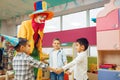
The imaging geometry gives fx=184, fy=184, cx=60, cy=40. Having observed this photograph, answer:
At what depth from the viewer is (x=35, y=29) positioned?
290cm

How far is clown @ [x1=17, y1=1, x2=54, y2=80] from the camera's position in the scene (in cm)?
282

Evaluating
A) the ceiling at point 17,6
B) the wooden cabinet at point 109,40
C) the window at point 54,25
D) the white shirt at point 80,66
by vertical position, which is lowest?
the white shirt at point 80,66

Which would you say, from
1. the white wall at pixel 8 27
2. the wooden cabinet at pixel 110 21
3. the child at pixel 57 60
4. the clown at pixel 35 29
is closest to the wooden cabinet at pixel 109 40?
the wooden cabinet at pixel 110 21

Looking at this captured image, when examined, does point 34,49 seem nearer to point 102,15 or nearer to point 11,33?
point 102,15

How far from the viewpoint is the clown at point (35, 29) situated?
9.25 feet

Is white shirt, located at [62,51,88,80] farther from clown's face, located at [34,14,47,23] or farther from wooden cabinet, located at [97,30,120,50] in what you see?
clown's face, located at [34,14,47,23]

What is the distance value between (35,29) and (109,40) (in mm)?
1147

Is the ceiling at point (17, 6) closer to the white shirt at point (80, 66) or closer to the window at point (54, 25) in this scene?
the window at point (54, 25)

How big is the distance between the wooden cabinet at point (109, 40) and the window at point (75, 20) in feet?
8.12

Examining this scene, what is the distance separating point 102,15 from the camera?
2838mm

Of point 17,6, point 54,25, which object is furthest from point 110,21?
point 54,25

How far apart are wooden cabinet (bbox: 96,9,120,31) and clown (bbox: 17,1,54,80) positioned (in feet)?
2.68

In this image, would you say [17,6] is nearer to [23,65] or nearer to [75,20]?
[75,20]

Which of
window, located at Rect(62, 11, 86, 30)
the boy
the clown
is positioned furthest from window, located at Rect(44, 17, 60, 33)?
the boy
